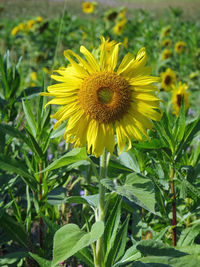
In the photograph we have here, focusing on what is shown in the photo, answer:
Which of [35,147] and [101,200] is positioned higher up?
[35,147]

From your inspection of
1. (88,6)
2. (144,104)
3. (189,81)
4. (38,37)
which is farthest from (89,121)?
(88,6)

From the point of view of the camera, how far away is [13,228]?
1.29 metres

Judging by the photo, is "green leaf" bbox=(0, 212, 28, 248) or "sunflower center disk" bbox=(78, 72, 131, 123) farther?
"green leaf" bbox=(0, 212, 28, 248)

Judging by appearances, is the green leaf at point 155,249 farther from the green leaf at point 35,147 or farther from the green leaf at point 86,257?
the green leaf at point 35,147

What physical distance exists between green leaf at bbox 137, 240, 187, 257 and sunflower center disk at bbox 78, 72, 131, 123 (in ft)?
1.22

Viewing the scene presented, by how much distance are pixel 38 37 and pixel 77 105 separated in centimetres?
546

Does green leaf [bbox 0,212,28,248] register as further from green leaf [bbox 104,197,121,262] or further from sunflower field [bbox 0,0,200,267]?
green leaf [bbox 104,197,121,262]

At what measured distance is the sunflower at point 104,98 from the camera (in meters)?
1.04

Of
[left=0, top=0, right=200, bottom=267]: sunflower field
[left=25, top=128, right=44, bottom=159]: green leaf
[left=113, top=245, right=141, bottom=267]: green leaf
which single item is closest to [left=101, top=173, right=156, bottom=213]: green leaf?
[left=0, top=0, right=200, bottom=267]: sunflower field

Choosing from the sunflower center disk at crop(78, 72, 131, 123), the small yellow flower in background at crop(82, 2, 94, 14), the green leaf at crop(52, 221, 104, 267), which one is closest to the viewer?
the green leaf at crop(52, 221, 104, 267)

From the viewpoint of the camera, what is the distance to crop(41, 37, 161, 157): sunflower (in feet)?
3.43

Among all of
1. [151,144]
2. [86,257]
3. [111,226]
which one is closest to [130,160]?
[151,144]

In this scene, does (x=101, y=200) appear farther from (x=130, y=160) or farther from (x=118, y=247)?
(x=130, y=160)

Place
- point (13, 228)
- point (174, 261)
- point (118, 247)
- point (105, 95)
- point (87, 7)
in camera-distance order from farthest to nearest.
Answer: point (87, 7) → point (13, 228) → point (118, 247) → point (105, 95) → point (174, 261)
